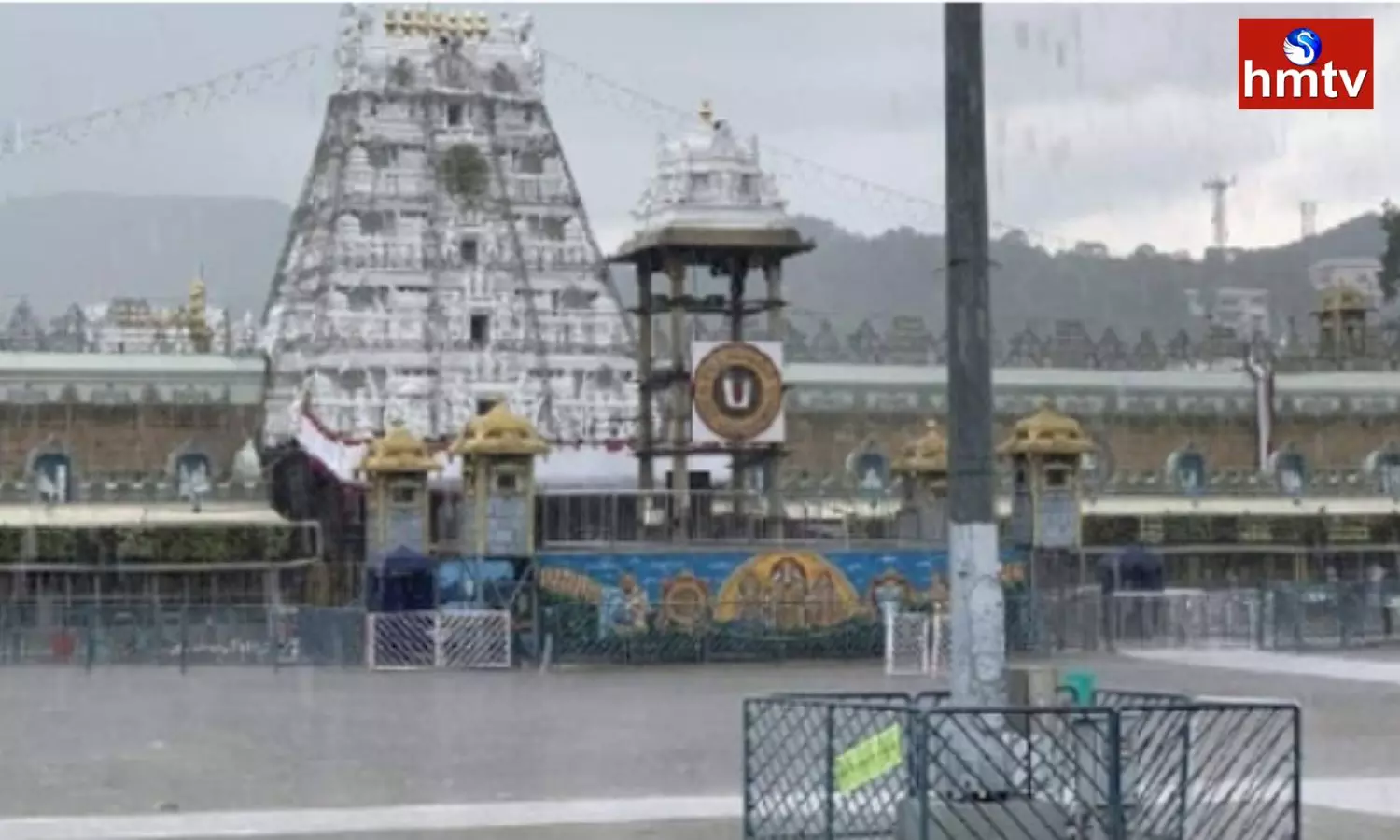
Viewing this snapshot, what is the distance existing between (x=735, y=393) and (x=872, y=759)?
90.6 feet

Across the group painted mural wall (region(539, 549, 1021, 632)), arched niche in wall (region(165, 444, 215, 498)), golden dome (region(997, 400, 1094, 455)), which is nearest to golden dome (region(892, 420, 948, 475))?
golden dome (region(997, 400, 1094, 455))

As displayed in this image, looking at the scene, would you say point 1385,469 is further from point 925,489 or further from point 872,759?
point 872,759

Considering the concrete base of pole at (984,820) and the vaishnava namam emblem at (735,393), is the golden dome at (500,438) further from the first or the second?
the concrete base of pole at (984,820)

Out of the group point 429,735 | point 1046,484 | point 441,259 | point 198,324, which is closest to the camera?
point 429,735

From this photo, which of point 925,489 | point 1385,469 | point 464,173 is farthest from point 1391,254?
point 925,489

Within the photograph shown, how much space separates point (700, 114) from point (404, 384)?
34.1 ft

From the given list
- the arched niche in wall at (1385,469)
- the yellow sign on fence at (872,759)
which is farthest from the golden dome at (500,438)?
the arched niche in wall at (1385,469)

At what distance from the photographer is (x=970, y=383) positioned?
10.1 metres

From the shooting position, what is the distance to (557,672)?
3119 centimetres

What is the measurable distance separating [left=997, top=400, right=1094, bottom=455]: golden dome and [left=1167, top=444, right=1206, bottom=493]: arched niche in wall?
20.0 m

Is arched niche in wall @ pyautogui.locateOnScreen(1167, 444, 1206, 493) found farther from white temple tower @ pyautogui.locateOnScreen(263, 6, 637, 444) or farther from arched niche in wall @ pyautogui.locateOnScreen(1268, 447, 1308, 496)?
white temple tower @ pyautogui.locateOnScreen(263, 6, 637, 444)

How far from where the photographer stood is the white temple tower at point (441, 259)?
55250 mm

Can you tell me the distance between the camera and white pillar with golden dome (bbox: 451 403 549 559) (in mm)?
33188

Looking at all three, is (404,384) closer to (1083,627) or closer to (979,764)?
(1083,627)
